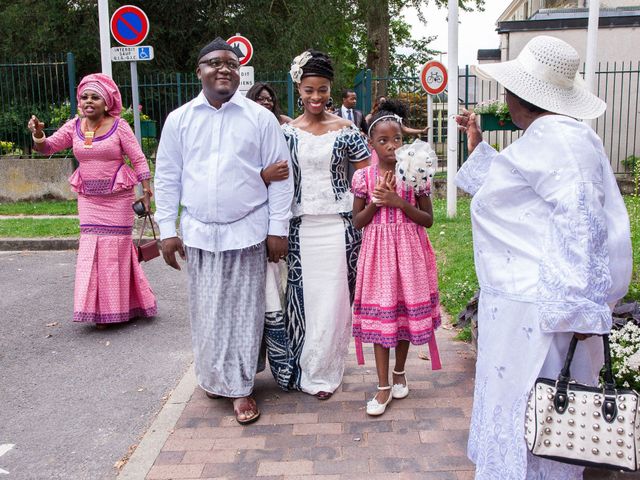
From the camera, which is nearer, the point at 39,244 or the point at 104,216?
the point at 104,216

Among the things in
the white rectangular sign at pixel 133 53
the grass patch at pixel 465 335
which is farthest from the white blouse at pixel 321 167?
the white rectangular sign at pixel 133 53

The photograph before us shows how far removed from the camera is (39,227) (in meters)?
10.6

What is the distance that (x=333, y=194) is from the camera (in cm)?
417

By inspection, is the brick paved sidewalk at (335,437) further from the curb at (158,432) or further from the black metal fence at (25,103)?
the black metal fence at (25,103)

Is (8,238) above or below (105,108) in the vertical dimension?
below

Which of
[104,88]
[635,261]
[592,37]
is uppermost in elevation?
[592,37]

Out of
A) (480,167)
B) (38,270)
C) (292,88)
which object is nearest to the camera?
(480,167)

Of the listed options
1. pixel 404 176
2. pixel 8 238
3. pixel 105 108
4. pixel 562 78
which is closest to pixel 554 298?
pixel 562 78

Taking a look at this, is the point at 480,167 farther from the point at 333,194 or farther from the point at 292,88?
the point at 292,88

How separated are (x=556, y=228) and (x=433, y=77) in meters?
9.38

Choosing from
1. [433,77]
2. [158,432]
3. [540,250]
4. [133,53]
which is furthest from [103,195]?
[433,77]

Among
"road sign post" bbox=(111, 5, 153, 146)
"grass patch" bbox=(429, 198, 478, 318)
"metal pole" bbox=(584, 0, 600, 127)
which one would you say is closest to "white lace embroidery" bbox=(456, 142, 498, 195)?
"grass patch" bbox=(429, 198, 478, 318)

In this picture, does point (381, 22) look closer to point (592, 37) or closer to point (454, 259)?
point (592, 37)

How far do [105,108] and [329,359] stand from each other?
9.82 ft
